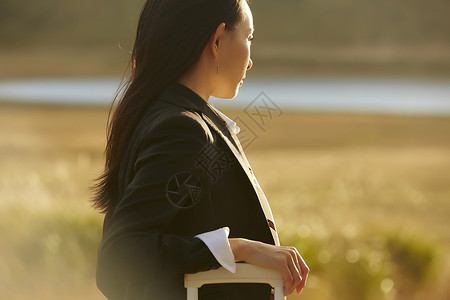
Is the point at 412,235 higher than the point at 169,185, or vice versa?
the point at 169,185

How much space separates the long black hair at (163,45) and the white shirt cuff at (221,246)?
23cm

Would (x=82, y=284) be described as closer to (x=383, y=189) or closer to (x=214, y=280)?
(x=214, y=280)

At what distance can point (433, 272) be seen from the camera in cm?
402

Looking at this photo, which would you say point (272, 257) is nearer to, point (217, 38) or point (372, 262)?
point (217, 38)

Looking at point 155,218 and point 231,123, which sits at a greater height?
point 231,123

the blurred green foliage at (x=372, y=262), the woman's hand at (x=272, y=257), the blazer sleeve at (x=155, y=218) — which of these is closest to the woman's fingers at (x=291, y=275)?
the woman's hand at (x=272, y=257)

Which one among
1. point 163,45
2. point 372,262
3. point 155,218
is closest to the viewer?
point 155,218

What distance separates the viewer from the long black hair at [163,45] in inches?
40.1

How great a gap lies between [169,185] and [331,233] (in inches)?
120

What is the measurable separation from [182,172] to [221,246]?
124 mm

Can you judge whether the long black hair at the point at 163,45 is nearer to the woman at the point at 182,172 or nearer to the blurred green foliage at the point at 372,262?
the woman at the point at 182,172

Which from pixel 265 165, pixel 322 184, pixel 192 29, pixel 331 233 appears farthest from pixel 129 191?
pixel 265 165

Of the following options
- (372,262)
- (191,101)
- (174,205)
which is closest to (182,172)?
(174,205)

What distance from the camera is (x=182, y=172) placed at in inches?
36.4
